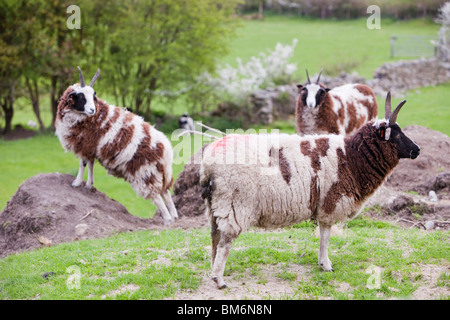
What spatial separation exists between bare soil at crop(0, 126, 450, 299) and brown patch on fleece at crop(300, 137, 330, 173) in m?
2.95

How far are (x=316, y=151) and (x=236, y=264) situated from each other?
2252mm

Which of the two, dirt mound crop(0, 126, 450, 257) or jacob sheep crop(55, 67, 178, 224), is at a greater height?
jacob sheep crop(55, 67, 178, 224)

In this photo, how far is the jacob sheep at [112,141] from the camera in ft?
37.7

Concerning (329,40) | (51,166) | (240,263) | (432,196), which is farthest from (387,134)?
(329,40)

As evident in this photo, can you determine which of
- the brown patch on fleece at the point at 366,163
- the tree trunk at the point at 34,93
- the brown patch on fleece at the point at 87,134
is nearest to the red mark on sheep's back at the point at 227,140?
the brown patch on fleece at the point at 366,163

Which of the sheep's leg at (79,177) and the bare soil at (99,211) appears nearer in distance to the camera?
the bare soil at (99,211)

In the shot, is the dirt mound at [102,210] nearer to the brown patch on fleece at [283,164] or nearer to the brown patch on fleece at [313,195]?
the brown patch on fleece at [313,195]

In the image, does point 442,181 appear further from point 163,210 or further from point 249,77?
point 249,77

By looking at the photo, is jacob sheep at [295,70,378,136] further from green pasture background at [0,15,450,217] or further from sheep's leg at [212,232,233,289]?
sheep's leg at [212,232,233,289]

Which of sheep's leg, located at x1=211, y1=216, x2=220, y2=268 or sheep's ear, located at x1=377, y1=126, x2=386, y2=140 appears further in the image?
sheep's ear, located at x1=377, y1=126, x2=386, y2=140


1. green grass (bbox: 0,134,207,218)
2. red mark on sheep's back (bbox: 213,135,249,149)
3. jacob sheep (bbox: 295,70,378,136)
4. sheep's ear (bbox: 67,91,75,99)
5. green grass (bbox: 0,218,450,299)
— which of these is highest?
sheep's ear (bbox: 67,91,75,99)

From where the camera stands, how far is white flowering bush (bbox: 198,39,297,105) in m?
27.7

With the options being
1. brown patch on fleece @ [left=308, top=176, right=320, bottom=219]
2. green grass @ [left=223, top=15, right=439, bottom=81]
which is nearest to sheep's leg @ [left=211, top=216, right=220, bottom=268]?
brown patch on fleece @ [left=308, top=176, right=320, bottom=219]

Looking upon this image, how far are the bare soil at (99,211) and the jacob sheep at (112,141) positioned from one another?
67cm
